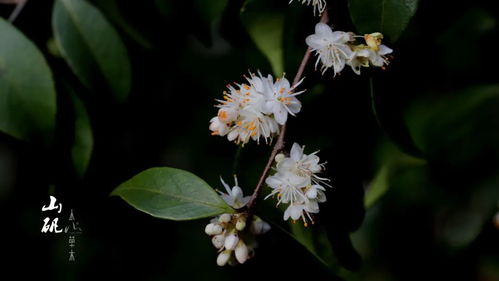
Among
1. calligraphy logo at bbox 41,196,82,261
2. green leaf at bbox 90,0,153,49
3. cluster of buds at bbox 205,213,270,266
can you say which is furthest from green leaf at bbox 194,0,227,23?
calligraphy logo at bbox 41,196,82,261

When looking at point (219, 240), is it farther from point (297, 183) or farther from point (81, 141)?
point (81, 141)

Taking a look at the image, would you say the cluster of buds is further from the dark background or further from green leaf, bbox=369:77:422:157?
green leaf, bbox=369:77:422:157

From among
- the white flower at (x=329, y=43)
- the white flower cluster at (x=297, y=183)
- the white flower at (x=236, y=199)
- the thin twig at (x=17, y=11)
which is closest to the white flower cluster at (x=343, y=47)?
the white flower at (x=329, y=43)

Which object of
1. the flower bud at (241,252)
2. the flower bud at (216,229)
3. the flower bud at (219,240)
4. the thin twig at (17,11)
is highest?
the thin twig at (17,11)

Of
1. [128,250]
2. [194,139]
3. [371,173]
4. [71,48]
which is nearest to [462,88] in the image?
[371,173]

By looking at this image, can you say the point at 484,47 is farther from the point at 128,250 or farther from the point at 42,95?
the point at 128,250

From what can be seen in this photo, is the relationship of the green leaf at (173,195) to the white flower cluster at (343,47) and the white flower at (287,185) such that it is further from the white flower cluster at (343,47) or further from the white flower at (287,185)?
the white flower cluster at (343,47)
